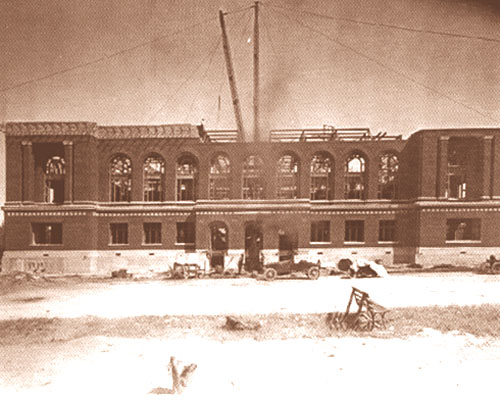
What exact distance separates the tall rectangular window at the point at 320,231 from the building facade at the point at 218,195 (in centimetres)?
9

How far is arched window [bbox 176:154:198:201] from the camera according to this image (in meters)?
30.4

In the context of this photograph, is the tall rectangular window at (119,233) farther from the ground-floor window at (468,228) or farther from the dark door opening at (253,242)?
the ground-floor window at (468,228)

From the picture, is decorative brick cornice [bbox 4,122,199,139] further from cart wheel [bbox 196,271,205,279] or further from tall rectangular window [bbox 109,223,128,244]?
cart wheel [bbox 196,271,205,279]

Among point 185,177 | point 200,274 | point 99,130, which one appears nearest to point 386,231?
point 200,274

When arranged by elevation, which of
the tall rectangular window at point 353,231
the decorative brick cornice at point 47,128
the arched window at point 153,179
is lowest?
the tall rectangular window at point 353,231

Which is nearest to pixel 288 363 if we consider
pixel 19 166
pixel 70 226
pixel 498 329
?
pixel 498 329

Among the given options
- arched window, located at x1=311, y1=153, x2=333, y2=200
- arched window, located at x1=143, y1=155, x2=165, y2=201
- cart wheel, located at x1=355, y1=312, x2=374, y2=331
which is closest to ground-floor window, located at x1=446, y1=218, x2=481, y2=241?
arched window, located at x1=311, y1=153, x2=333, y2=200

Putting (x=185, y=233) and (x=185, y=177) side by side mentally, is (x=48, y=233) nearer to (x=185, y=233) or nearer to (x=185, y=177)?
(x=185, y=233)

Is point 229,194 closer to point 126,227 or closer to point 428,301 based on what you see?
point 126,227

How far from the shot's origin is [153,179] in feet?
101

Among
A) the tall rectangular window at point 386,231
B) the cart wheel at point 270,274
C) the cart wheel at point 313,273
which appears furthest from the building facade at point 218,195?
the cart wheel at point 313,273

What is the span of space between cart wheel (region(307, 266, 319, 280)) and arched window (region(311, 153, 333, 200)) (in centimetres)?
944

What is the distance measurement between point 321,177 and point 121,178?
18087 millimetres

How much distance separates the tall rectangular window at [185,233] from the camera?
98.5ft
